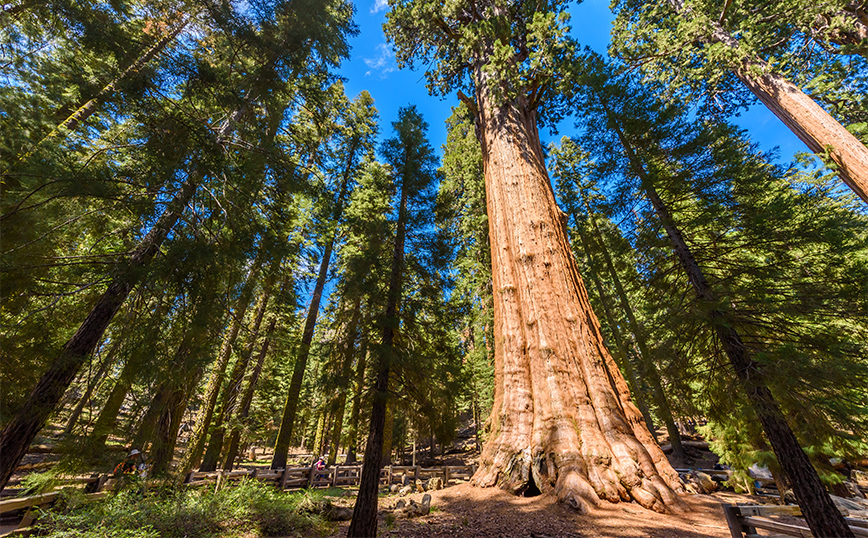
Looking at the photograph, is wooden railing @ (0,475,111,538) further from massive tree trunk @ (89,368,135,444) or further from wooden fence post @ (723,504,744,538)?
wooden fence post @ (723,504,744,538)

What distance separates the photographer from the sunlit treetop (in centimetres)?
818

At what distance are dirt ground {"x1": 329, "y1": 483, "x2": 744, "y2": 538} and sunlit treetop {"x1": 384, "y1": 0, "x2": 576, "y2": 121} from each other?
879cm

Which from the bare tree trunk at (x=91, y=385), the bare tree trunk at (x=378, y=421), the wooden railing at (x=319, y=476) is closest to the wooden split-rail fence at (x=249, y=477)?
the wooden railing at (x=319, y=476)

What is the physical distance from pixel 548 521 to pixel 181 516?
20.3 ft

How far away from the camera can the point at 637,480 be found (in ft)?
12.5

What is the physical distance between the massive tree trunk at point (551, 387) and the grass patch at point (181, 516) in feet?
13.2

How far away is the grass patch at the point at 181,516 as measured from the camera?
14.3 feet

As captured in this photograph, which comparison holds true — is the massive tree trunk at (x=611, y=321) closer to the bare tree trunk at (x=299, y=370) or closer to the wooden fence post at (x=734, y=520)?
the wooden fence post at (x=734, y=520)

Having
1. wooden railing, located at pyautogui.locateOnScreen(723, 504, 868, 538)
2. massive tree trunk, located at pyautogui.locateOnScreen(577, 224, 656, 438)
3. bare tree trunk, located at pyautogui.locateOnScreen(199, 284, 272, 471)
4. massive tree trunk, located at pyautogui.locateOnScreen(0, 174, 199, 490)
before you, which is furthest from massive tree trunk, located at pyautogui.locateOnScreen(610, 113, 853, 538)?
bare tree trunk, located at pyautogui.locateOnScreen(199, 284, 272, 471)

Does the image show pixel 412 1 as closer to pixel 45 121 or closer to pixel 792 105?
pixel 45 121

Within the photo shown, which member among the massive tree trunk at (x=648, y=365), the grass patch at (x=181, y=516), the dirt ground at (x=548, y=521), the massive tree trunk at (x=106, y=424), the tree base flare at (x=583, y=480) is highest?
the massive tree trunk at (x=648, y=365)

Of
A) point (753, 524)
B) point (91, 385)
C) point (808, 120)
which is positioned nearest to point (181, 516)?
point (91, 385)

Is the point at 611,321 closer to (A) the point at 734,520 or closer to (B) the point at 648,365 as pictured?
(B) the point at 648,365

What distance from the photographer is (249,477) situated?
28.7ft
